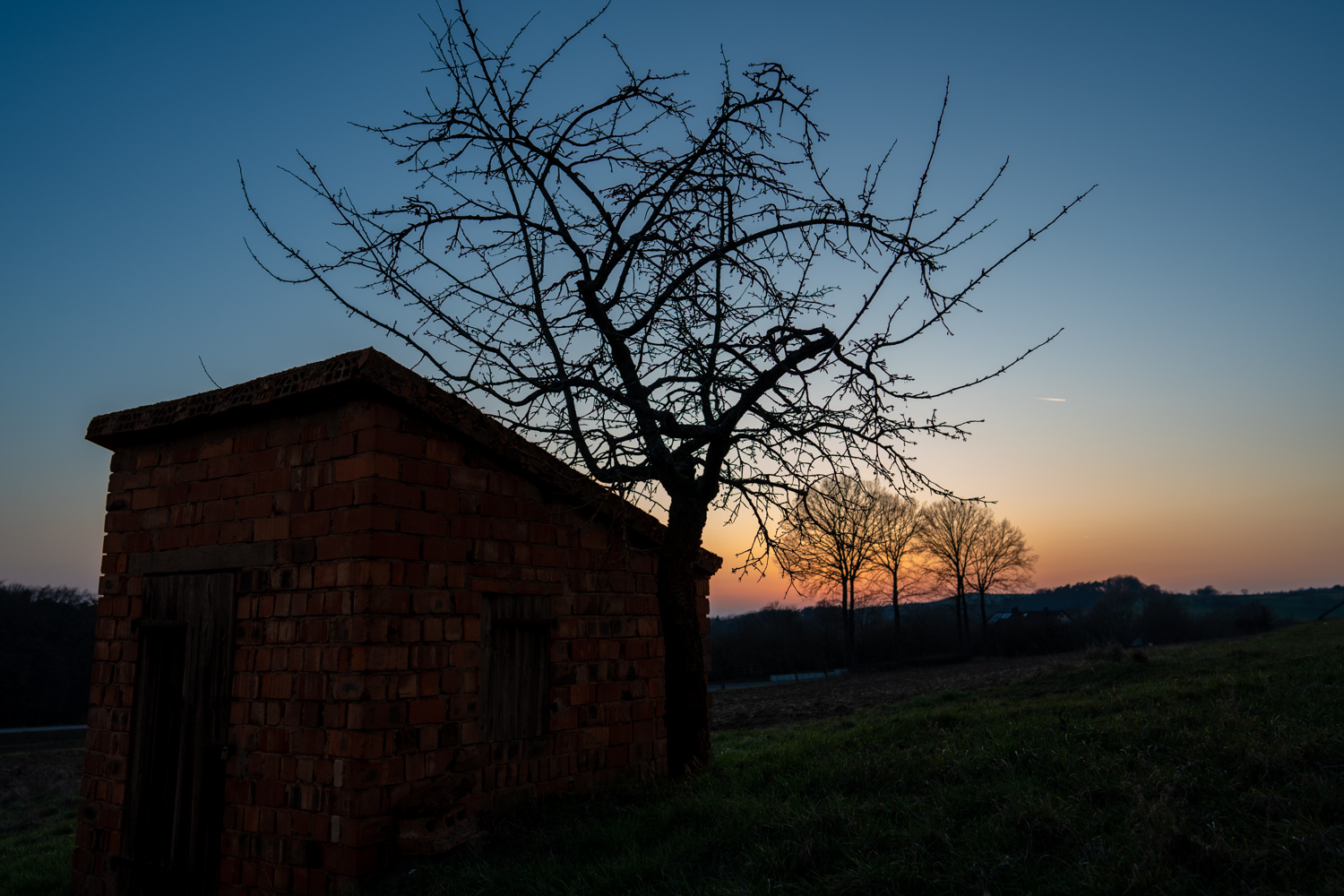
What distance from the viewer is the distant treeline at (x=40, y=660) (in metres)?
36.1

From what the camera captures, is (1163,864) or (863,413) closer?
(1163,864)

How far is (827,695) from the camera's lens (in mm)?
25172

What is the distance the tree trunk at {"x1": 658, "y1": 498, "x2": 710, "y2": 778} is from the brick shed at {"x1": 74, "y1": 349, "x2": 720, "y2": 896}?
1.45 ft

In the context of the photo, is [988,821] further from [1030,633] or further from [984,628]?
[1030,633]

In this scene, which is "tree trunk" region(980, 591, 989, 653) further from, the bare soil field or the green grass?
the green grass

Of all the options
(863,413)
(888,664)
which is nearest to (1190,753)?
(863,413)

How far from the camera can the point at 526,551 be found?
6273 millimetres

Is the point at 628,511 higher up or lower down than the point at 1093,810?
higher up

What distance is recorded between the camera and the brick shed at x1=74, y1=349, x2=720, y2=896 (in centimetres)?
510

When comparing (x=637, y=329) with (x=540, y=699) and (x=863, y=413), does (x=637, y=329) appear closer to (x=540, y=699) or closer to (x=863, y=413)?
(x=863, y=413)

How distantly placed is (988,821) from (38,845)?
12.5 metres

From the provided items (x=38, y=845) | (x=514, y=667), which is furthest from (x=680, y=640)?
(x=38, y=845)

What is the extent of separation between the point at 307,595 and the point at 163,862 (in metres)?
2.57

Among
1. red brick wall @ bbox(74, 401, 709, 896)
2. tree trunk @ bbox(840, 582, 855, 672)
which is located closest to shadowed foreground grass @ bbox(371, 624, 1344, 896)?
red brick wall @ bbox(74, 401, 709, 896)
